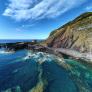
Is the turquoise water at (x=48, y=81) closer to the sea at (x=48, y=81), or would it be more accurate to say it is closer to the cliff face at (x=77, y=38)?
the sea at (x=48, y=81)

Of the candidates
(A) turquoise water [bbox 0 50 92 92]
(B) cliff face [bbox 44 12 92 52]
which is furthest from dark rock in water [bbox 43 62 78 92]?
(B) cliff face [bbox 44 12 92 52]

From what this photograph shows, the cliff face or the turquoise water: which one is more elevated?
the cliff face

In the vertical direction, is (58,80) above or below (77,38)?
below

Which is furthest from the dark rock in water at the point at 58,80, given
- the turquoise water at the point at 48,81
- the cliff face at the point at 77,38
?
the cliff face at the point at 77,38

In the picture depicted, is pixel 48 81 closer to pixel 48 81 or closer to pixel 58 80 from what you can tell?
pixel 48 81

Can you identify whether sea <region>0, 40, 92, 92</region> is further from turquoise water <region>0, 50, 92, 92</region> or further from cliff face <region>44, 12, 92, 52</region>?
cliff face <region>44, 12, 92, 52</region>

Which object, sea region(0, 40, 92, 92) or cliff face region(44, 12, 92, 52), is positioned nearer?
sea region(0, 40, 92, 92)

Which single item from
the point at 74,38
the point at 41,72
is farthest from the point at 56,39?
the point at 41,72

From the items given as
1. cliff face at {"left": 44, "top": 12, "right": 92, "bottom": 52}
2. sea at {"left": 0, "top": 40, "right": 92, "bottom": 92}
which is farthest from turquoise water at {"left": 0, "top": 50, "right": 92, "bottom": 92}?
cliff face at {"left": 44, "top": 12, "right": 92, "bottom": 52}

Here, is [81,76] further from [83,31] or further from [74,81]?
[83,31]

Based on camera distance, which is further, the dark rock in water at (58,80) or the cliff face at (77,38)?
the cliff face at (77,38)

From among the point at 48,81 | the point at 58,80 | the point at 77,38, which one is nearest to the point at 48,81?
the point at 48,81
